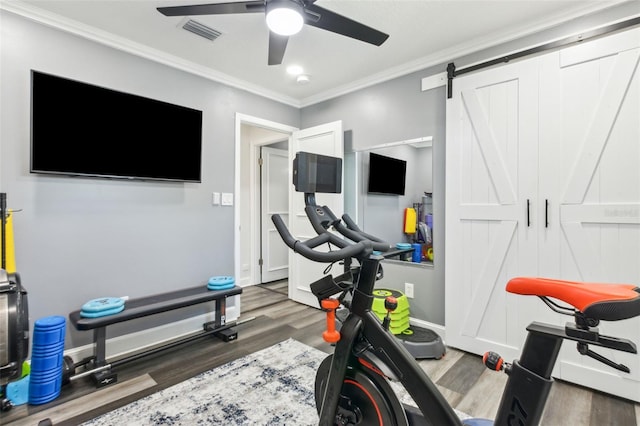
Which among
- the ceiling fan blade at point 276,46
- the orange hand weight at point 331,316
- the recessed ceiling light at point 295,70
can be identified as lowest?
the orange hand weight at point 331,316

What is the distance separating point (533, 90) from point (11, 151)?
371cm

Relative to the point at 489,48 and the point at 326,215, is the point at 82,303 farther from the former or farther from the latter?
→ the point at 489,48

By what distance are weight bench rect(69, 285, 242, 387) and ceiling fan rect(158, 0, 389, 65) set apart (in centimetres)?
203

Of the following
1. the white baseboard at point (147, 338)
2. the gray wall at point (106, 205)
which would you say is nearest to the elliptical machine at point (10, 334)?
the gray wall at point (106, 205)

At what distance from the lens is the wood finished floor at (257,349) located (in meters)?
1.81

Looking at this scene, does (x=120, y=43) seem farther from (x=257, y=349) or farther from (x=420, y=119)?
(x=257, y=349)

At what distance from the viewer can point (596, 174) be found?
2.05 m

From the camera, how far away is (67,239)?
7.70 ft

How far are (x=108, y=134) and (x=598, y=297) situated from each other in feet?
10.0

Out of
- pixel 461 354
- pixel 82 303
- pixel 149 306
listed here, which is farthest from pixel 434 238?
pixel 82 303

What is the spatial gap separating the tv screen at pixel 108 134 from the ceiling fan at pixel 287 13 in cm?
106

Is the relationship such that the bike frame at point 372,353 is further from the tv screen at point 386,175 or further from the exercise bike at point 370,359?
the tv screen at point 386,175

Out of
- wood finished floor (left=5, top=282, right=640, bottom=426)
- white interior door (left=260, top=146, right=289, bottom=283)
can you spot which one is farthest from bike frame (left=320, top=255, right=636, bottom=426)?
white interior door (left=260, top=146, right=289, bottom=283)

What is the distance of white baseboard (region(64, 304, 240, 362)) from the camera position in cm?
245
